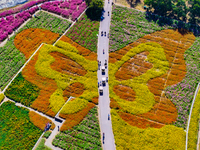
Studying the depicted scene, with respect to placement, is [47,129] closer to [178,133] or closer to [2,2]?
[178,133]

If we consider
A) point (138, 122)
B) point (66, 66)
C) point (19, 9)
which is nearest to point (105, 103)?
point (138, 122)

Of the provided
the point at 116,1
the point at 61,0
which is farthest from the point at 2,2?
the point at 116,1

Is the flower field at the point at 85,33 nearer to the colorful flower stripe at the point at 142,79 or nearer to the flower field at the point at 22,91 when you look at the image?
the colorful flower stripe at the point at 142,79

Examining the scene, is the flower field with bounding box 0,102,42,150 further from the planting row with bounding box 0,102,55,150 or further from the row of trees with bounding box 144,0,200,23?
the row of trees with bounding box 144,0,200,23

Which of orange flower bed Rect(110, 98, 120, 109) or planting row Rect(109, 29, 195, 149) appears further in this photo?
orange flower bed Rect(110, 98, 120, 109)

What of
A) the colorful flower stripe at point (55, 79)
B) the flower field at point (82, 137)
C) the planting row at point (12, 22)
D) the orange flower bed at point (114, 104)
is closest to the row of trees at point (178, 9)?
the colorful flower stripe at point (55, 79)

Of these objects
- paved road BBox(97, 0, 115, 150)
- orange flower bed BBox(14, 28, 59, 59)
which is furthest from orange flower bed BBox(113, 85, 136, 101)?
orange flower bed BBox(14, 28, 59, 59)
